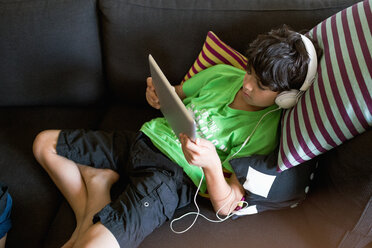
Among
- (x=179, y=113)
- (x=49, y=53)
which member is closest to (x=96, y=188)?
(x=179, y=113)

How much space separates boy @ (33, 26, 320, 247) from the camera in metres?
0.86

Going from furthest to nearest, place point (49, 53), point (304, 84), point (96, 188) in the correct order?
point (49, 53) → point (96, 188) → point (304, 84)

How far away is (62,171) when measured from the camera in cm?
109

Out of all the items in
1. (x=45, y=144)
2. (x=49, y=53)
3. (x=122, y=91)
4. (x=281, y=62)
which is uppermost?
(x=281, y=62)

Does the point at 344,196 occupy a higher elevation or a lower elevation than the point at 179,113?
lower

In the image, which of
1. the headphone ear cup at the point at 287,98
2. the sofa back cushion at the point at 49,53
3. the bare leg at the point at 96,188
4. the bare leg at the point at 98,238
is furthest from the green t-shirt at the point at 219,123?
the sofa back cushion at the point at 49,53

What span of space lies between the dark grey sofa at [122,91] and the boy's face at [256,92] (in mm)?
226

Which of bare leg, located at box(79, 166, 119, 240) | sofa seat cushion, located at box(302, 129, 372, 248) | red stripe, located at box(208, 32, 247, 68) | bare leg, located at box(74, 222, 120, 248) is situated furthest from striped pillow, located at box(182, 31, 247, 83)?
bare leg, located at box(74, 222, 120, 248)

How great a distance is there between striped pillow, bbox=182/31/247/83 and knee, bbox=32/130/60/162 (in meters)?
0.62

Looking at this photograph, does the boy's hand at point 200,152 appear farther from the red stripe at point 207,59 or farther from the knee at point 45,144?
the knee at point 45,144

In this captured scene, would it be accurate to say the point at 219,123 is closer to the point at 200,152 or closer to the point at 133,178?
the point at 200,152

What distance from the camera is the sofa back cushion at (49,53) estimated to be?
1244 millimetres

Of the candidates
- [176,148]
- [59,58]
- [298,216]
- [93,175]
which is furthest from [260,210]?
[59,58]

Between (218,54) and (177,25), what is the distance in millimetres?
201
